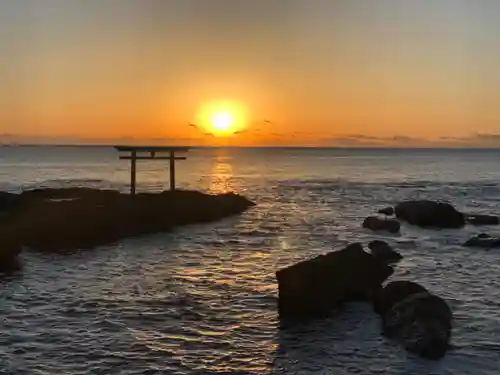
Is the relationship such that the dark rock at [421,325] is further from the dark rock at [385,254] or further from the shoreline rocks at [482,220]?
the shoreline rocks at [482,220]

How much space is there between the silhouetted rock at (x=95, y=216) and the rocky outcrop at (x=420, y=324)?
642 inches

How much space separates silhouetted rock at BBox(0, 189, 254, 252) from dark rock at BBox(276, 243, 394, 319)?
1350 cm

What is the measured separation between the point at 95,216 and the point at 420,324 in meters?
21.0

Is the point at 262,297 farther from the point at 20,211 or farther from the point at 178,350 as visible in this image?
the point at 20,211

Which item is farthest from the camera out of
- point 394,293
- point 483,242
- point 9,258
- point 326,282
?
point 483,242

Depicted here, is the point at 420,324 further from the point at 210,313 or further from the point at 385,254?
the point at 385,254

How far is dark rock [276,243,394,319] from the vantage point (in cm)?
1684

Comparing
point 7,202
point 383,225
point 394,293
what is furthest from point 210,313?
point 7,202

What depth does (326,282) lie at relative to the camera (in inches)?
687

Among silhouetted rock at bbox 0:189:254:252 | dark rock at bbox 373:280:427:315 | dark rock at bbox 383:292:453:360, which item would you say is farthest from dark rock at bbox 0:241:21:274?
dark rock at bbox 383:292:453:360

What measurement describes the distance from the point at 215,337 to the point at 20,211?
67.3 feet

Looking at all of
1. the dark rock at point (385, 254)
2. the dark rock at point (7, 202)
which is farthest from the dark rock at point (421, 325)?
the dark rock at point (7, 202)

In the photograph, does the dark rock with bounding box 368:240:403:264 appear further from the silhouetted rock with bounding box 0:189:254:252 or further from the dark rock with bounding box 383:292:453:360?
the silhouetted rock with bounding box 0:189:254:252

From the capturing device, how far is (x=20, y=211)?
1276 inches
